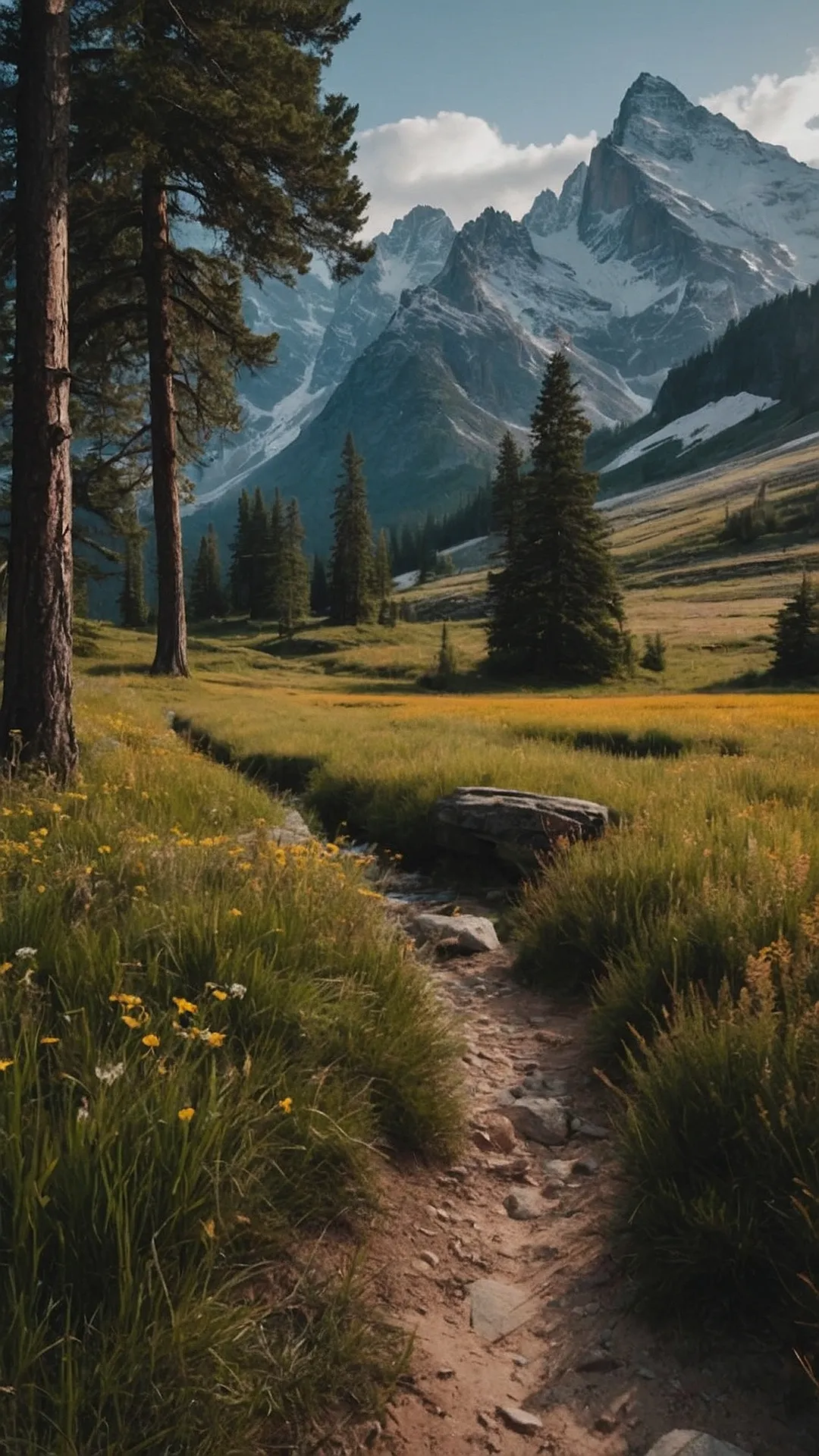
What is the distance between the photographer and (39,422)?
23.9ft

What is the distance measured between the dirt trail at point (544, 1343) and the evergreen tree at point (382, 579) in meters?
74.9

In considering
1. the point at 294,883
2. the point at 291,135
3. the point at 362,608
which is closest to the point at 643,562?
the point at 362,608

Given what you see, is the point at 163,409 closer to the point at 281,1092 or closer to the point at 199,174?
the point at 199,174

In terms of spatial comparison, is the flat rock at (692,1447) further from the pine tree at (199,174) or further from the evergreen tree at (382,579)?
the evergreen tree at (382,579)

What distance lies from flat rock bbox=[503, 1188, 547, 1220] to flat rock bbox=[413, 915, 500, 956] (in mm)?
2593

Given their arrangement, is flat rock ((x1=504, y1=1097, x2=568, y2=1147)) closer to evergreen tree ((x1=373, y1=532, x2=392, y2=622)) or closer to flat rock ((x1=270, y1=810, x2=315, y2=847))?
flat rock ((x1=270, y1=810, x2=315, y2=847))

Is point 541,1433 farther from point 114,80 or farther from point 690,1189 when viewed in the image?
point 114,80

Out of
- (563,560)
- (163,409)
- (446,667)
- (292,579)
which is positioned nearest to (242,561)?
(292,579)

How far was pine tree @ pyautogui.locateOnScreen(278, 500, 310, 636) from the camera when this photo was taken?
73.9 m

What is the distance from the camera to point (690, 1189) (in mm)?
2785

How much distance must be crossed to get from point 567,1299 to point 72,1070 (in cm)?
185

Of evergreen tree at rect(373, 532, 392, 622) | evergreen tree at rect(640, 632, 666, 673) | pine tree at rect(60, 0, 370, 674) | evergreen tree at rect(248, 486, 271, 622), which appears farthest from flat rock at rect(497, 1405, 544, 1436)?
evergreen tree at rect(248, 486, 271, 622)

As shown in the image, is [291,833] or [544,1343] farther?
[291,833]

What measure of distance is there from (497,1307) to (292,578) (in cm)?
7531
